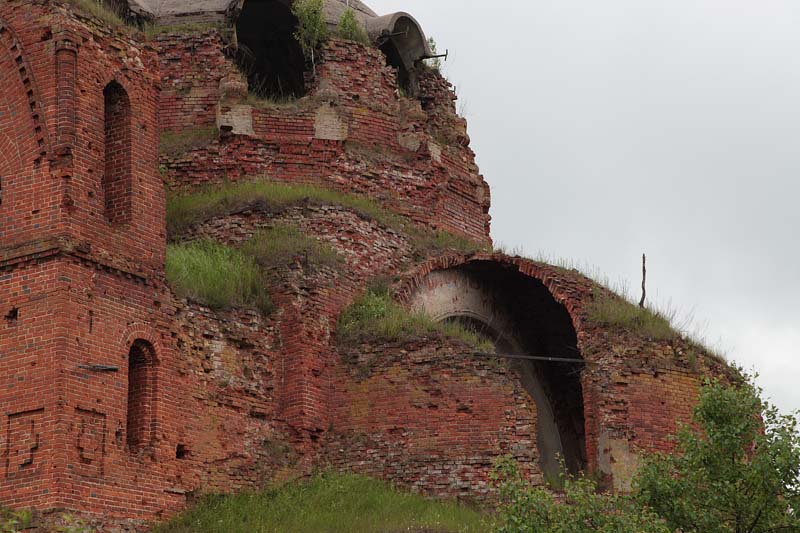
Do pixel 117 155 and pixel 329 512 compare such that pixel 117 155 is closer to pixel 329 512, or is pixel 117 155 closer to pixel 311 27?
pixel 329 512

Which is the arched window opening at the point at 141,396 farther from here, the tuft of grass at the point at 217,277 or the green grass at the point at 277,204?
the green grass at the point at 277,204

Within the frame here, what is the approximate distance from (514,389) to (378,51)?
22.5 feet

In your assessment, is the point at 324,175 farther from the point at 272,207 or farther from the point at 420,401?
the point at 420,401

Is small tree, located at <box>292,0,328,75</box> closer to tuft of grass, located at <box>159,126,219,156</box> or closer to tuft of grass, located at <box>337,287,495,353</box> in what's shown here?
tuft of grass, located at <box>159,126,219,156</box>

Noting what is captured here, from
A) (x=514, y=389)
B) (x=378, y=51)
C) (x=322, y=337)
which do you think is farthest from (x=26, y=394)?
(x=378, y=51)

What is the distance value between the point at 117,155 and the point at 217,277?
2072 mm

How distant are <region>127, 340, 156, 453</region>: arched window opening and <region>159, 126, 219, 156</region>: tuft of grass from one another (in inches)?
208

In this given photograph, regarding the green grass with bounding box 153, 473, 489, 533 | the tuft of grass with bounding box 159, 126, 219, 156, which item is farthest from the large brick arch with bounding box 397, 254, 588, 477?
the tuft of grass with bounding box 159, 126, 219, 156

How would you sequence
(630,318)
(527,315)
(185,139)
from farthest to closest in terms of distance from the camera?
1. (185,139)
2. (527,315)
3. (630,318)

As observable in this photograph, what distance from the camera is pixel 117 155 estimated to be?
64.5 ft

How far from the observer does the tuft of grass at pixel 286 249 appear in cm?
2156

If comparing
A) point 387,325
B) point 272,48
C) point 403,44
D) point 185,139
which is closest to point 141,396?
point 387,325

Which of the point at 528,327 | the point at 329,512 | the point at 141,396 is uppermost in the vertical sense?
the point at 528,327

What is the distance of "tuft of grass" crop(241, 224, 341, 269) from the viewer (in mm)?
21562
